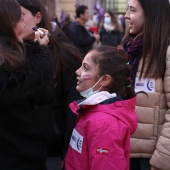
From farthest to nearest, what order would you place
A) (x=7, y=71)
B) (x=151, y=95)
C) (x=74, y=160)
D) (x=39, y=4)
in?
(x=39, y=4) < (x=151, y=95) < (x=74, y=160) < (x=7, y=71)

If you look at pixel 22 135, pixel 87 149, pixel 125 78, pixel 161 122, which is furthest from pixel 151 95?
pixel 22 135

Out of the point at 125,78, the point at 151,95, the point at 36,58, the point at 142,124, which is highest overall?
the point at 36,58

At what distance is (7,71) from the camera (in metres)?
1.87

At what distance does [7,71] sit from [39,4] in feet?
2.75

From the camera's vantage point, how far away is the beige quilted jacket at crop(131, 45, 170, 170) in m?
2.30

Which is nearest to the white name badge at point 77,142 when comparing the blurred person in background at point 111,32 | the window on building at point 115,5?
the blurred person in background at point 111,32

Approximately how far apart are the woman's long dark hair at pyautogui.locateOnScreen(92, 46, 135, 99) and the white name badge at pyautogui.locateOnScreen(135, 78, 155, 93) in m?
0.30

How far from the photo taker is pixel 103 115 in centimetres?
190

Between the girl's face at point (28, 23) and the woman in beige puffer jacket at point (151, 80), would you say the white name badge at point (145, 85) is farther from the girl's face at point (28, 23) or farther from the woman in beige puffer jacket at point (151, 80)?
the girl's face at point (28, 23)

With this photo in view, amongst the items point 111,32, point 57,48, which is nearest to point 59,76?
point 57,48

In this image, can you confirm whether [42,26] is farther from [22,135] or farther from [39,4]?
[22,135]

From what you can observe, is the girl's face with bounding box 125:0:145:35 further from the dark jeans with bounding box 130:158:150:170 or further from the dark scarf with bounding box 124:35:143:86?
the dark jeans with bounding box 130:158:150:170

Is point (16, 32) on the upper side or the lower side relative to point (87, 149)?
upper

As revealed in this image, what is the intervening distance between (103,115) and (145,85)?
58 cm
